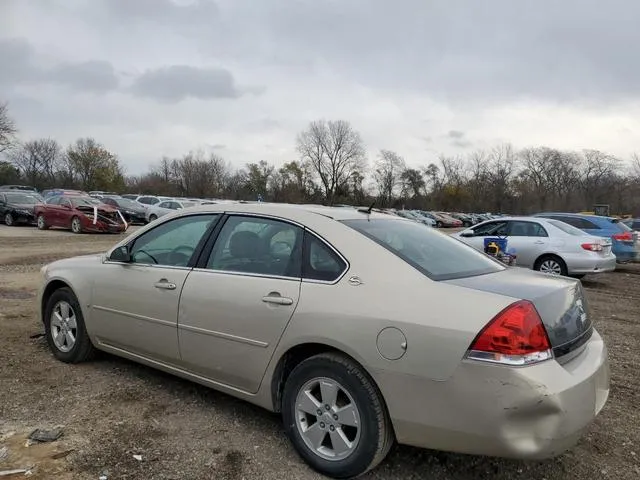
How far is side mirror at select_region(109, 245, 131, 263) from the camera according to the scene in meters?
4.26

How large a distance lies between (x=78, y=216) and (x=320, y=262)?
20.0 metres

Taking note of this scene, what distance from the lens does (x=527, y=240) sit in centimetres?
1202

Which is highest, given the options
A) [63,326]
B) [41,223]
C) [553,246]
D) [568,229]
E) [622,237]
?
[568,229]

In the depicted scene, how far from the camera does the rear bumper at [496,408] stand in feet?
8.05

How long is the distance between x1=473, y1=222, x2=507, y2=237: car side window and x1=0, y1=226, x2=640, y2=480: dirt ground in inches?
302

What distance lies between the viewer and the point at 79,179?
3398 inches

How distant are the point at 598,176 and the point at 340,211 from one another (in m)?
103

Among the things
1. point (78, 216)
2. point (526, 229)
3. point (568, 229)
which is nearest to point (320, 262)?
point (526, 229)

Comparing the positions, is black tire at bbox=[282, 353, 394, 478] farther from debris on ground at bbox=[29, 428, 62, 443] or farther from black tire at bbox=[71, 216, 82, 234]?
black tire at bbox=[71, 216, 82, 234]

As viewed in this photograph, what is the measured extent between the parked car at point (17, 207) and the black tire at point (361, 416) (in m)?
24.2

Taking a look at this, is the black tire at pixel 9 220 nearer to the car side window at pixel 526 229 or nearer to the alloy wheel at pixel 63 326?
the car side window at pixel 526 229

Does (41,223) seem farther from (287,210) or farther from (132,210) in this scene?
(287,210)

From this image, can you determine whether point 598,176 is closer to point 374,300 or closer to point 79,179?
point 79,179

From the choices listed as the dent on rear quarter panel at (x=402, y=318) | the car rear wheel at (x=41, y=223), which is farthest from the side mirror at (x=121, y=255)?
the car rear wheel at (x=41, y=223)
